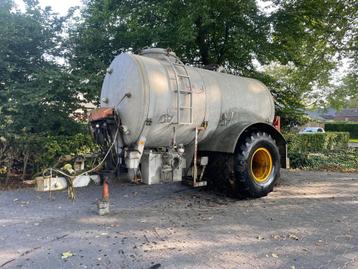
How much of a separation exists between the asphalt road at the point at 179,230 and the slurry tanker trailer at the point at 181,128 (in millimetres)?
648

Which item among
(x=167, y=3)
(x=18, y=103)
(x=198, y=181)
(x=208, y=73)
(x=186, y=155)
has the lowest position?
(x=198, y=181)

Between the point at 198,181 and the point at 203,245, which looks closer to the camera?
the point at 203,245

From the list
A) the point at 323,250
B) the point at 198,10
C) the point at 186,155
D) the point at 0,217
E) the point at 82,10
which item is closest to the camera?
the point at 323,250

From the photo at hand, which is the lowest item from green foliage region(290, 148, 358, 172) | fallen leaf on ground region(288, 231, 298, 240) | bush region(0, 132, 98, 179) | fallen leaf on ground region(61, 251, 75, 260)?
fallen leaf on ground region(61, 251, 75, 260)

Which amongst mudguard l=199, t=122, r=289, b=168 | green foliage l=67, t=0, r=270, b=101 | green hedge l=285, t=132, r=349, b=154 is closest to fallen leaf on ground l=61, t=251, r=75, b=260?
mudguard l=199, t=122, r=289, b=168

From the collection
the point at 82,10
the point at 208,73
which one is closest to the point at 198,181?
the point at 208,73

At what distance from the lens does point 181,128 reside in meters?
5.95

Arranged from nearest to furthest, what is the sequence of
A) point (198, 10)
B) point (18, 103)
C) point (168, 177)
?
point (168, 177) → point (18, 103) → point (198, 10)

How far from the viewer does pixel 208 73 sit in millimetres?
6758

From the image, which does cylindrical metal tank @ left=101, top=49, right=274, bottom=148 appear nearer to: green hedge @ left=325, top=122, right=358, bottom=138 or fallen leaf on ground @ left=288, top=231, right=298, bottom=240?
fallen leaf on ground @ left=288, top=231, right=298, bottom=240

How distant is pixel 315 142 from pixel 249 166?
37.9 feet

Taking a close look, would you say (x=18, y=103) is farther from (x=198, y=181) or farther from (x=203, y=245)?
(x=203, y=245)

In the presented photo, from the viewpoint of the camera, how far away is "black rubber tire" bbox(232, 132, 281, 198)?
6.20m

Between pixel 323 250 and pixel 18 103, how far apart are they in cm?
683
